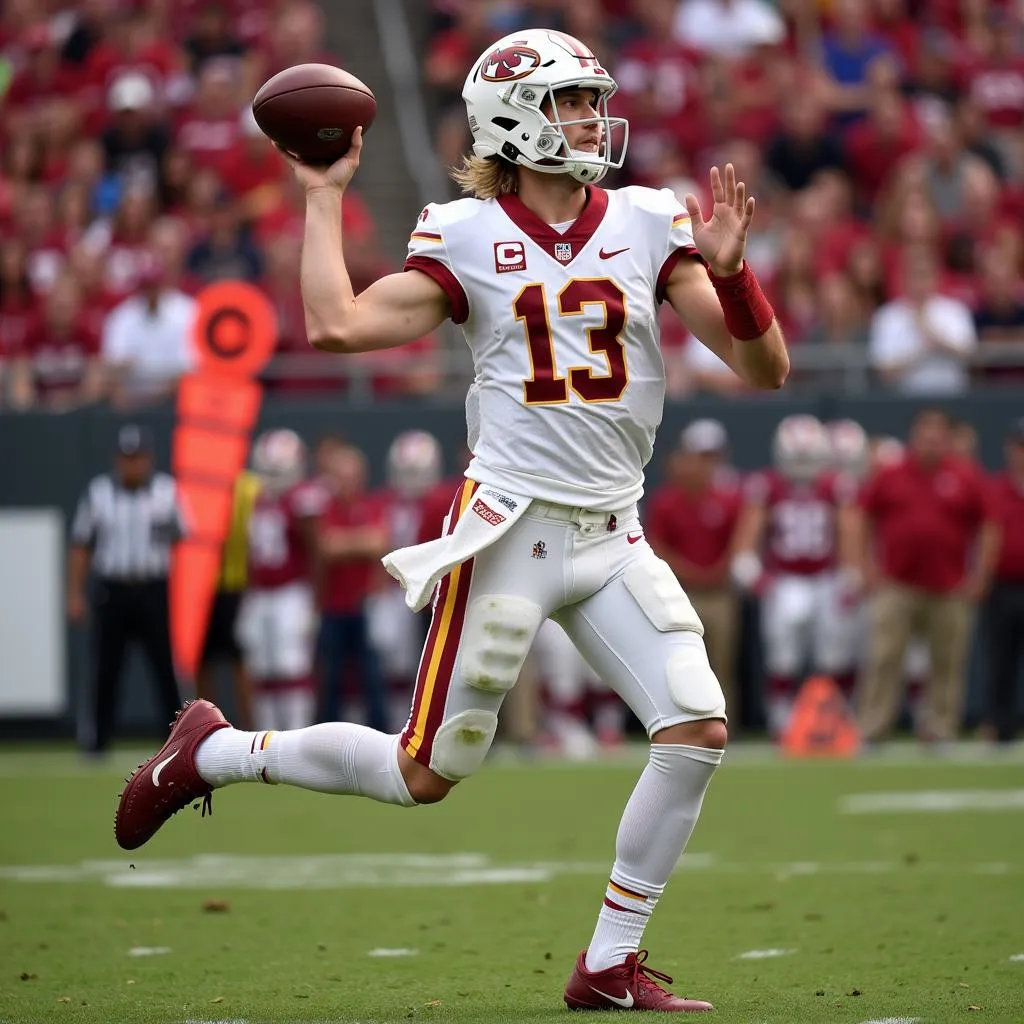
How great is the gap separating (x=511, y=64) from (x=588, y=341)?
660 mm

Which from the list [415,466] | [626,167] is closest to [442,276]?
[415,466]

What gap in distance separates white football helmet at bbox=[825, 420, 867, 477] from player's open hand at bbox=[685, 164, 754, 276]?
8443 mm

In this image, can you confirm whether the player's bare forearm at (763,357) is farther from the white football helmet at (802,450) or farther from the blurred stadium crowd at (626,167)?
the blurred stadium crowd at (626,167)

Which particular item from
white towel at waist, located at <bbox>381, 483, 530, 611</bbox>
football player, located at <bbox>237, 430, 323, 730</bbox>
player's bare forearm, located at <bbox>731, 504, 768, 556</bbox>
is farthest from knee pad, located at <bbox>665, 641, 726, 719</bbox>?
football player, located at <bbox>237, 430, 323, 730</bbox>

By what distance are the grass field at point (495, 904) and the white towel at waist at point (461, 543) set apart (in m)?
0.93

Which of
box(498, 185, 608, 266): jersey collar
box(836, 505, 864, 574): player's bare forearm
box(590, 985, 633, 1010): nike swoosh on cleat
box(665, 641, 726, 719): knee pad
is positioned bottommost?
box(836, 505, 864, 574): player's bare forearm

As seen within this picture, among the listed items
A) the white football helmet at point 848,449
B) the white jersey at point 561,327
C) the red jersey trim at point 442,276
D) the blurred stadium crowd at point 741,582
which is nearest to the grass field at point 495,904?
the white jersey at point 561,327

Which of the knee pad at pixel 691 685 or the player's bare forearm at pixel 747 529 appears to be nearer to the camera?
the knee pad at pixel 691 685

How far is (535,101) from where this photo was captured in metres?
4.58

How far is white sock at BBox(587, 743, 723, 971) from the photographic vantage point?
4.43 meters

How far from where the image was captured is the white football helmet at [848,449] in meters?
12.8

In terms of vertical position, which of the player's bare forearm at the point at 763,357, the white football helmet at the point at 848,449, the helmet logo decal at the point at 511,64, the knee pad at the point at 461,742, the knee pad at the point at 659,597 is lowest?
Answer: the white football helmet at the point at 848,449

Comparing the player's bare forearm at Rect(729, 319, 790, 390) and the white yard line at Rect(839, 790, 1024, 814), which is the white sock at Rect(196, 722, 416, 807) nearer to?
the player's bare forearm at Rect(729, 319, 790, 390)

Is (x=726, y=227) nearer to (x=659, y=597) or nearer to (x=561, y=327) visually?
(x=561, y=327)
